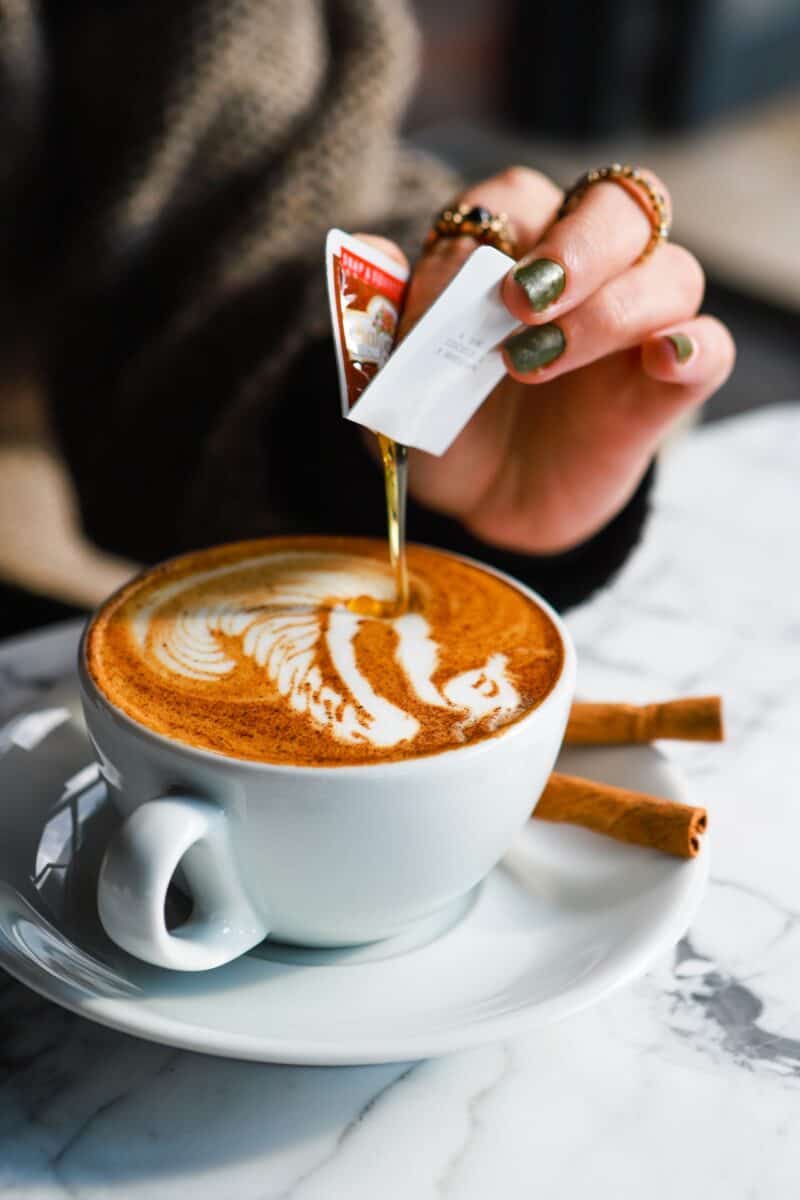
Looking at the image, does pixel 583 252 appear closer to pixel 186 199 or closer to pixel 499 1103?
pixel 499 1103

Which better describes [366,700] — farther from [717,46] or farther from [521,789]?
[717,46]

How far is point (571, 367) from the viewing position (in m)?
0.75

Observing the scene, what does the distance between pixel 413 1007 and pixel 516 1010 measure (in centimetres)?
5

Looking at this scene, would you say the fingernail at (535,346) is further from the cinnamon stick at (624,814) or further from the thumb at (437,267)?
the cinnamon stick at (624,814)

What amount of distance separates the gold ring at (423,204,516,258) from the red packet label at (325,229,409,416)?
0.17m

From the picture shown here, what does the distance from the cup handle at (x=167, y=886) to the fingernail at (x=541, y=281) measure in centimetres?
31

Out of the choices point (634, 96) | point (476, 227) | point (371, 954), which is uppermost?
point (476, 227)

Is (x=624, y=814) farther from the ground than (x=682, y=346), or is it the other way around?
(x=682, y=346)

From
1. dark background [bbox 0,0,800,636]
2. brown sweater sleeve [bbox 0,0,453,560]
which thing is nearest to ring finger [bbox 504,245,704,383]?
brown sweater sleeve [bbox 0,0,453,560]

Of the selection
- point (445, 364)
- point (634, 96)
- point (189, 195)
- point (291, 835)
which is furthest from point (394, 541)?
point (634, 96)

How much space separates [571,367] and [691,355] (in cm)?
9

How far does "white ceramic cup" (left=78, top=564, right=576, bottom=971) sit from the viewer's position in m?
0.52

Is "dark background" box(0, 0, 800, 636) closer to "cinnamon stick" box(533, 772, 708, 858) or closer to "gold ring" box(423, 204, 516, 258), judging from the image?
"gold ring" box(423, 204, 516, 258)

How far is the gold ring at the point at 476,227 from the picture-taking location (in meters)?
0.84
